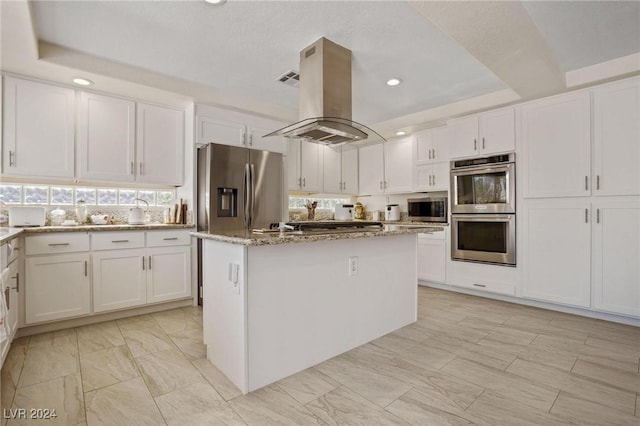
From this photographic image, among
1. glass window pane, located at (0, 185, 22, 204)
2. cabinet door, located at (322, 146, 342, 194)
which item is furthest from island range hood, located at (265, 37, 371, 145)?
glass window pane, located at (0, 185, 22, 204)

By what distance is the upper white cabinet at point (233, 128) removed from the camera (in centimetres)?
370

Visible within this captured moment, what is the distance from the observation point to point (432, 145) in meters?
4.49

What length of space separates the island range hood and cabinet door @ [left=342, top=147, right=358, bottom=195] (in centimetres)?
289

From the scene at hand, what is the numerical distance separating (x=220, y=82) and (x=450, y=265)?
3.66 meters

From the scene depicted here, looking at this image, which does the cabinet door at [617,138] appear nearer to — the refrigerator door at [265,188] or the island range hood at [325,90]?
the island range hood at [325,90]

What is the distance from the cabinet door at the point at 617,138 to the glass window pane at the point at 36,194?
221 inches

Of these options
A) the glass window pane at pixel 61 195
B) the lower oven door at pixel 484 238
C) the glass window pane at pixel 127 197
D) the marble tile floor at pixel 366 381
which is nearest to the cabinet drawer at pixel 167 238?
the glass window pane at pixel 127 197

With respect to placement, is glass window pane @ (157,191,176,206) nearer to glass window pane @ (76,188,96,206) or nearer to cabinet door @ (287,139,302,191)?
glass window pane @ (76,188,96,206)

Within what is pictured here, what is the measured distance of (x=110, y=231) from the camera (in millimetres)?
3014

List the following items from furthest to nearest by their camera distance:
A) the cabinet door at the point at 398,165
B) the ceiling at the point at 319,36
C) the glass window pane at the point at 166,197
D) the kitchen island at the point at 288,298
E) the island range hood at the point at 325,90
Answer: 1. the cabinet door at the point at 398,165
2. the glass window pane at the point at 166,197
3. the island range hood at the point at 325,90
4. the ceiling at the point at 319,36
5. the kitchen island at the point at 288,298

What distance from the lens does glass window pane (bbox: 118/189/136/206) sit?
369 cm

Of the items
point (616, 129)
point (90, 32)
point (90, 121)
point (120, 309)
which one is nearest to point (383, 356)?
point (120, 309)

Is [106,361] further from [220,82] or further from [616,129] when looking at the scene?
[616,129]

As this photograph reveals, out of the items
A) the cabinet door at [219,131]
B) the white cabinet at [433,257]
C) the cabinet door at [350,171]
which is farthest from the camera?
the cabinet door at [350,171]
